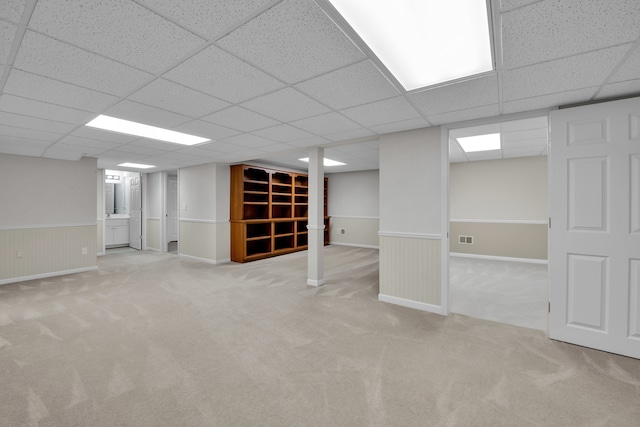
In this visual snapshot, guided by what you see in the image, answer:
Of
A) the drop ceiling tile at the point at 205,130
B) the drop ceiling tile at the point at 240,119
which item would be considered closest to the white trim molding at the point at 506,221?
the drop ceiling tile at the point at 240,119

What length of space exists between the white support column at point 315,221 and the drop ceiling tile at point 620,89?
312 centimetres

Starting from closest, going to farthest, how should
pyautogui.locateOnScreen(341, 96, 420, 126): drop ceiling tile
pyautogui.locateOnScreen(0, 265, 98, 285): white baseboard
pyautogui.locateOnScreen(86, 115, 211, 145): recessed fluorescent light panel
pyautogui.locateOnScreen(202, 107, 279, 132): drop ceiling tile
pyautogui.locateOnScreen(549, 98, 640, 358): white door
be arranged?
pyautogui.locateOnScreen(549, 98, 640, 358): white door < pyautogui.locateOnScreen(341, 96, 420, 126): drop ceiling tile < pyautogui.locateOnScreen(202, 107, 279, 132): drop ceiling tile < pyautogui.locateOnScreen(86, 115, 211, 145): recessed fluorescent light panel < pyautogui.locateOnScreen(0, 265, 98, 285): white baseboard

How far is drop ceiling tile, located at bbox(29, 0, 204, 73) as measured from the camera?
130 centimetres

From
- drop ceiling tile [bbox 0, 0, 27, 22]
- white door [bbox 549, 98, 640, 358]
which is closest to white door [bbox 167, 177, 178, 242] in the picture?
drop ceiling tile [bbox 0, 0, 27, 22]

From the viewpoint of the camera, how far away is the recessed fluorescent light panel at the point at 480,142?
167 inches

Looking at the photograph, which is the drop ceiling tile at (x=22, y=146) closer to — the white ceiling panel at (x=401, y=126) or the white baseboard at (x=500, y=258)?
the white ceiling panel at (x=401, y=126)

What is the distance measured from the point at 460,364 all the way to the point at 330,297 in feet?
6.07

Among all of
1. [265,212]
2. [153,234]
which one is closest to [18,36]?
[265,212]

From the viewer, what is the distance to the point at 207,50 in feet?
5.42

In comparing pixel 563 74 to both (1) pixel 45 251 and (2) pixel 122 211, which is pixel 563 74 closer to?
(1) pixel 45 251

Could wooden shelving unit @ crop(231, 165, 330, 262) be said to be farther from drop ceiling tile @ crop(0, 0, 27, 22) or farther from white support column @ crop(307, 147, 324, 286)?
drop ceiling tile @ crop(0, 0, 27, 22)

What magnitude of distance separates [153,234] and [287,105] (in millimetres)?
6954

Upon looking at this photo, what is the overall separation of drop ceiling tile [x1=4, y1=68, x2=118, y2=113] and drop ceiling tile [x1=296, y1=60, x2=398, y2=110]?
1.74m

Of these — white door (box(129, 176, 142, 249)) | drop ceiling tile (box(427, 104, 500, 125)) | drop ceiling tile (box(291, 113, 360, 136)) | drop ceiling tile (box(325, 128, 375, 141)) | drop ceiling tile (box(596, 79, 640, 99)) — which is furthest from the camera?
white door (box(129, 176, 142, 249))
